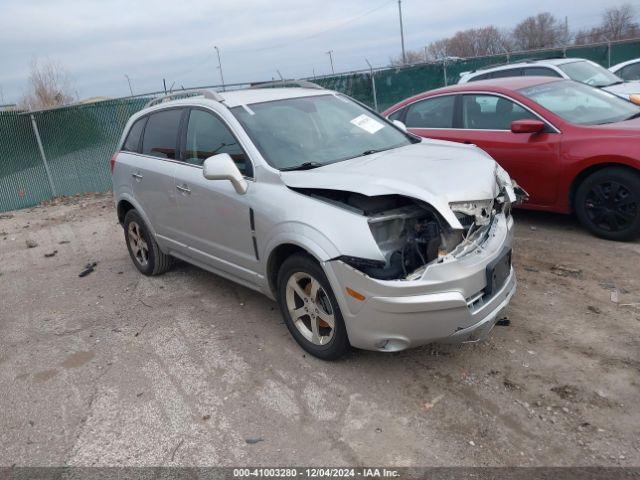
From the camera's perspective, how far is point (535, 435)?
2936 mm

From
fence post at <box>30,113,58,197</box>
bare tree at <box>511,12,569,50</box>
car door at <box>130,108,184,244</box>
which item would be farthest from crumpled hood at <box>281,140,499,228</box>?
bare tree at <box>511,12,569,50</box>

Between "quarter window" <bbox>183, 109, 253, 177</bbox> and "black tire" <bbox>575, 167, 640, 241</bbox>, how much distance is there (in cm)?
→ 356

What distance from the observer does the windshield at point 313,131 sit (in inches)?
163

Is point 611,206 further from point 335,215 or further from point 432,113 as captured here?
point 335,215

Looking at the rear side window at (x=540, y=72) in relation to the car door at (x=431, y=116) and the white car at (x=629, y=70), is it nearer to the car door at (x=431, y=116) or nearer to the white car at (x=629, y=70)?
the white car at (x=629, y=70)

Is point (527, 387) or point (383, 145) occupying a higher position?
point (383, 145)

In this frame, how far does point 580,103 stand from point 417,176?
3747 mm

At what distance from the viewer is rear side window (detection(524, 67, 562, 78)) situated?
9.93m

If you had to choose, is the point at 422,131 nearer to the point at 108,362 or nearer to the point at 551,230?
the point at 551,230

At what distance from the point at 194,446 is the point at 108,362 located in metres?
1.45

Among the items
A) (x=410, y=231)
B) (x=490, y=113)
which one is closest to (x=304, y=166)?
(x=410, y=231)

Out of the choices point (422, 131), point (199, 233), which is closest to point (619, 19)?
point (422, 131)

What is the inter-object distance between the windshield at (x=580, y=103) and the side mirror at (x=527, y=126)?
0.34m

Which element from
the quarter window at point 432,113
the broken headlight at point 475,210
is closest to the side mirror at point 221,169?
the broken headlight at point 475,210
